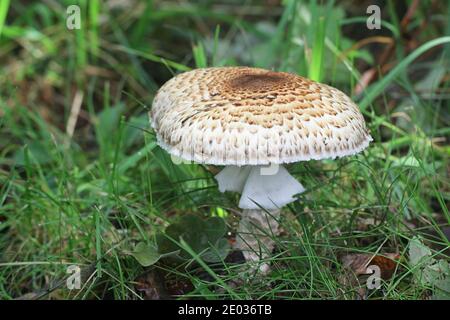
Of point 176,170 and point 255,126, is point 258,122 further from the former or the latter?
point 176,170

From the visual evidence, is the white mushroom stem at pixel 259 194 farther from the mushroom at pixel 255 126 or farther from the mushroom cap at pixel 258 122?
the mushroom cap at pixel 258 122

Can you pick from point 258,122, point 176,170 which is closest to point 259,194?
point 258,122

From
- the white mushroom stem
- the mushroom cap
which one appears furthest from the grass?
the mushroom cap

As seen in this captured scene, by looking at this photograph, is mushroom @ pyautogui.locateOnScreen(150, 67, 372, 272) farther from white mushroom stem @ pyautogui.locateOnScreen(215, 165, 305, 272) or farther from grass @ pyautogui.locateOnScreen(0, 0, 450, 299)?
grass @ pyautogui.locateOnScreen(0, 0, 450, 299)

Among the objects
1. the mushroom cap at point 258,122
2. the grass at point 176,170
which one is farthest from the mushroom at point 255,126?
the grass at point 176,170

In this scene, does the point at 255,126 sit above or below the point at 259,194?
above

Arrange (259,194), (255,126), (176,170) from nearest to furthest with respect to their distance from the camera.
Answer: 1. (255,126)
2. (259,194)
3. (176,170)
